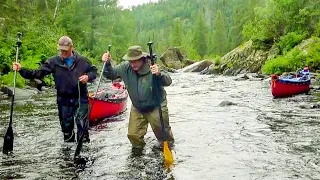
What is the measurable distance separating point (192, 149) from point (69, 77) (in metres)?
2.79

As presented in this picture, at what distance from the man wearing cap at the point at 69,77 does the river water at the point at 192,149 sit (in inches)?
28.2

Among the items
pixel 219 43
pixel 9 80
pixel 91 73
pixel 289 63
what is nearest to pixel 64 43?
pixel 91 73

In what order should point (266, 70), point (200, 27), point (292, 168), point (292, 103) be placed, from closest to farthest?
point (292, 168)
point (292, 103)
point (266, 70)
point (200, 27)

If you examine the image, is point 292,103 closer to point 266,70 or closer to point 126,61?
point 126,61

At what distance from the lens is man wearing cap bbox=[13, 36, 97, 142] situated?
7.61 m

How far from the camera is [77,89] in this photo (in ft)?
25.6

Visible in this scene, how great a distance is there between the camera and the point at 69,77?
766 centimetres

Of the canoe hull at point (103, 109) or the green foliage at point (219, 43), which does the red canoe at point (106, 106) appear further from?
the green foliage at point (219, 43)

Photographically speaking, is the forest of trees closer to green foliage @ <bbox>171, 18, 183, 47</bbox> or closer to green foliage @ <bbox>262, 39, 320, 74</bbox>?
green foliage @ <bbox>262, 39, 320, 74</bbox>

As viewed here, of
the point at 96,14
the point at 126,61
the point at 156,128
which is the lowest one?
the point at 156,128

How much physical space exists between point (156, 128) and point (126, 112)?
680cm

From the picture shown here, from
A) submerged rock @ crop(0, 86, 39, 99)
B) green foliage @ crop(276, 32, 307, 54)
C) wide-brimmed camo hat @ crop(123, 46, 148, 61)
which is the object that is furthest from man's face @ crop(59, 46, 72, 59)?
green foliage @ crop(276, 32, 307, 54)

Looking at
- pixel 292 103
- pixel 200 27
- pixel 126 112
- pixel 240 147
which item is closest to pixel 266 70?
pixel 292 103

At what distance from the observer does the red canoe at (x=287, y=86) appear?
18.0 m
